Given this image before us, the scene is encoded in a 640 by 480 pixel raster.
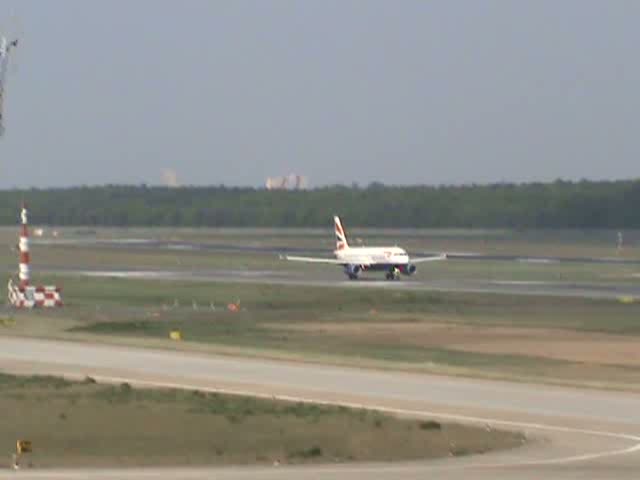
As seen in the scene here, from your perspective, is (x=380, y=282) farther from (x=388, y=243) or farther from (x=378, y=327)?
(x=388, y=243)

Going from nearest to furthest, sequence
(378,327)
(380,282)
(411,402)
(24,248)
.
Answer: (411,402) < (24,248) < (378,327) < (380,282)

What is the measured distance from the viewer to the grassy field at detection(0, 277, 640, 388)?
46.6 m

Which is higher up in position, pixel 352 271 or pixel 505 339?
pixel 352 271

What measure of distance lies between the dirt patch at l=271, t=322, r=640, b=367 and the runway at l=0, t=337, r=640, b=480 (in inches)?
404

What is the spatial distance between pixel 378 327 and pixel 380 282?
36.7 metres

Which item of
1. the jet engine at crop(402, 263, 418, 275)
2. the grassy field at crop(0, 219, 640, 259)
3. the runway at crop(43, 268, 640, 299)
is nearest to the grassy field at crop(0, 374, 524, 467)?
the runway at crop(43, 268, 640, 299)

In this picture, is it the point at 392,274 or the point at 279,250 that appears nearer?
the point at 392,274

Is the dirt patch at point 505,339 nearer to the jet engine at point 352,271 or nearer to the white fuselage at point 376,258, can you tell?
the jet engine at point 352,271

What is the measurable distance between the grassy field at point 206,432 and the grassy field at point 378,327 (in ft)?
30.2

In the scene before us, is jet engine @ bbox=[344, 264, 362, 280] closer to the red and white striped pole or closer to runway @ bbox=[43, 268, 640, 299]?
runway @ bbox=[43, 268, 640, 299]

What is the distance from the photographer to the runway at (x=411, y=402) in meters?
25.9

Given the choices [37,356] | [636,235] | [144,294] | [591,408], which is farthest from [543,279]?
[636,235]

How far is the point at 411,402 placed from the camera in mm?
35719

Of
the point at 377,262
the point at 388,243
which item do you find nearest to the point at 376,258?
the point at 377,262
